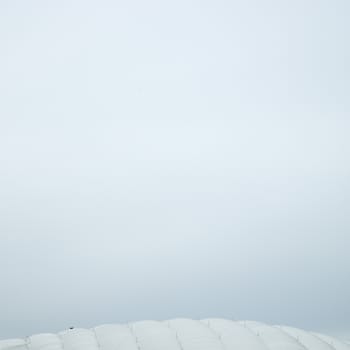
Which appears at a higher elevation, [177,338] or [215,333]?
[215,333]

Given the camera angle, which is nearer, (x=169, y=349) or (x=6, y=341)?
(x=169, y=349)

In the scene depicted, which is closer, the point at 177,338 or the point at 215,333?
the point at 177,338

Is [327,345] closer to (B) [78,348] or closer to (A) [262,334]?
(A) [262,334]

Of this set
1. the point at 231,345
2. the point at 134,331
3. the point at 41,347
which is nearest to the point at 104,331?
the point at 134,331

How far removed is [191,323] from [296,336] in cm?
1271

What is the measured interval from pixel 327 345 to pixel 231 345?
1472cm

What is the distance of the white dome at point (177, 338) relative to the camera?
50844 millimetres

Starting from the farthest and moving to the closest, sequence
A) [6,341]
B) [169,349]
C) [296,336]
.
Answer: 1. [296,336]
2. [6,341]
3. [169,349]

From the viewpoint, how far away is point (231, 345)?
166ft

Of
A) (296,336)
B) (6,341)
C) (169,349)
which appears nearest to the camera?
(169,349)

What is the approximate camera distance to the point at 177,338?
52812mm

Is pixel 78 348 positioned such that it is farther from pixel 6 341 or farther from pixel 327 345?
pixel 327 345

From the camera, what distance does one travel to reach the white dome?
50.8 metres

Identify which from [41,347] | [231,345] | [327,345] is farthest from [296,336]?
[41,347]
